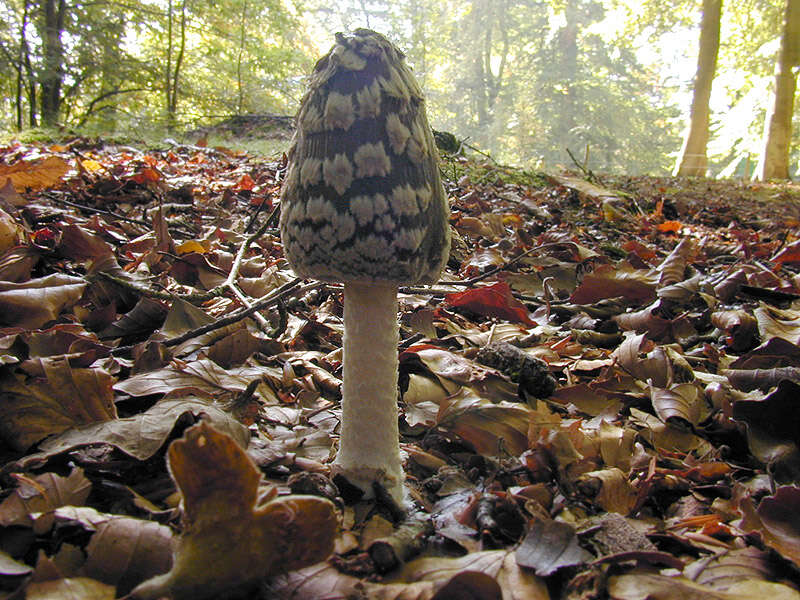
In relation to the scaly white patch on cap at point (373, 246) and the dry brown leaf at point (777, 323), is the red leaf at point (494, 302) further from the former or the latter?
the scaly white patch on cap at point (373, 246)

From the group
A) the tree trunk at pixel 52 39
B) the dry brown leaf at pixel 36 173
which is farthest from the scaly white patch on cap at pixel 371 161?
the tree trunk at pixel 52 39

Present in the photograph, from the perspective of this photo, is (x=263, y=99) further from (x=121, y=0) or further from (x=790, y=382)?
(x=790, y=382)

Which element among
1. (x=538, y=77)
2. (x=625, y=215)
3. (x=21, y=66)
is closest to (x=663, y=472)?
(x=625, y=215)

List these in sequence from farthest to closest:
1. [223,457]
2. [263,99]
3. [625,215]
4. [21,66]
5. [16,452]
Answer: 1. [263,99]
2. [21,66]
3. [625,215]
4. [16,452]
5. [223,457]

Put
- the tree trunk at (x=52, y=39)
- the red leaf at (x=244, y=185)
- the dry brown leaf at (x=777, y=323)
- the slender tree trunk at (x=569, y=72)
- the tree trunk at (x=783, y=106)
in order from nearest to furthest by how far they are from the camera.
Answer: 1. the dry brown leaf at (x=777, y=323)
2. the red leaf at (x=244, y=185)
3. the tree trunk at (x=52, y=39)
4. the tree trunk at (x=783, y=106)
5. the slender tree trunk at (x=569, y=72)

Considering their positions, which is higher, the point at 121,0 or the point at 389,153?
the point at 121,0

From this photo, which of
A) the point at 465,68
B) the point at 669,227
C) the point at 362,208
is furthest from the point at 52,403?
the point at 465,68

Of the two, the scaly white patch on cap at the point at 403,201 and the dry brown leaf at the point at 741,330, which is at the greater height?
the scaly white patch on cap at the point at 403,201
